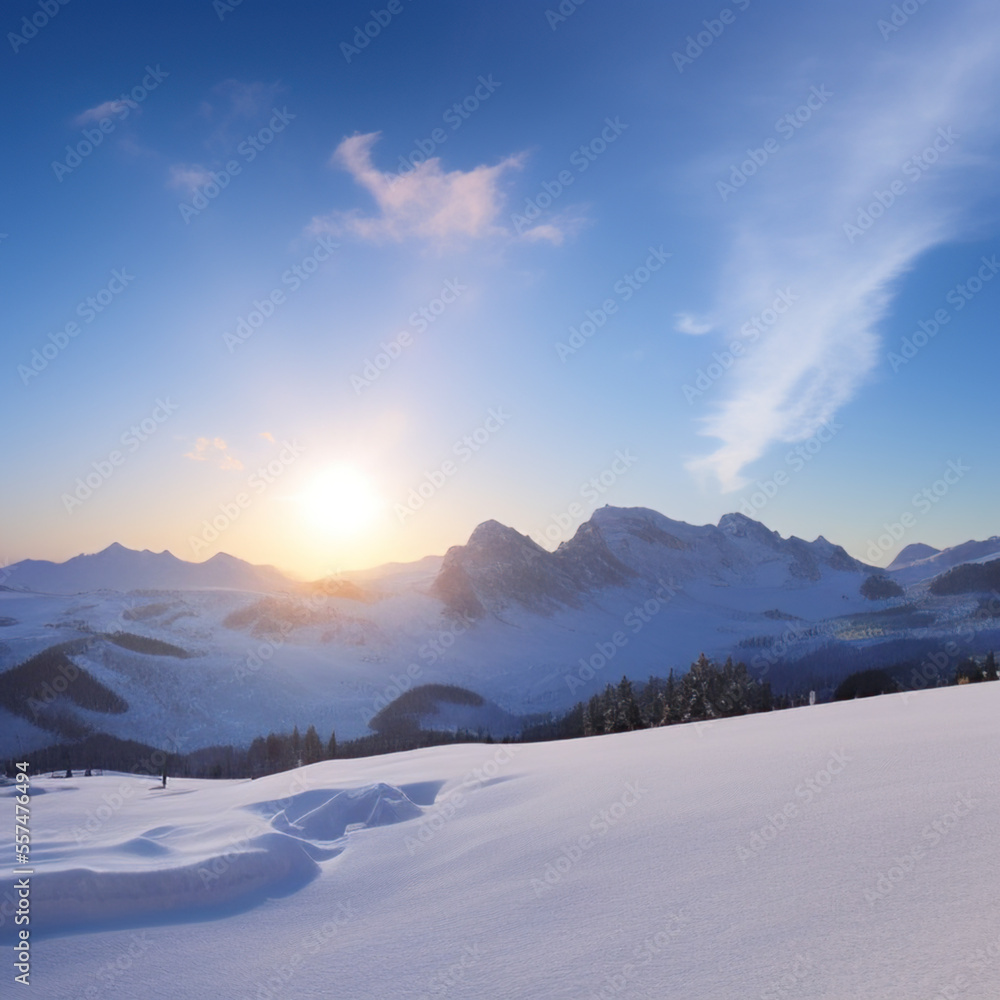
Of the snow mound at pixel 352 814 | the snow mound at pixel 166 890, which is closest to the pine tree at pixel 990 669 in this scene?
the snow mound at pixel 352 814

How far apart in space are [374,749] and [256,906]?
13417 centimetres

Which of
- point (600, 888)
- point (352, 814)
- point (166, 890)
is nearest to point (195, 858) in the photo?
point (166, 890)

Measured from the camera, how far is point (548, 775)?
369 inches

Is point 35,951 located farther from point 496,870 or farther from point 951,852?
point 951,852

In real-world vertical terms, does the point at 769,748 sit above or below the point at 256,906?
above

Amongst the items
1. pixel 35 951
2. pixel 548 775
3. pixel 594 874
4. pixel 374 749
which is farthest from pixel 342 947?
pixel 374 749

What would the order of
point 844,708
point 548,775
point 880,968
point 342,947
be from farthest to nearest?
point 844,708
point 548,775
point 342,947
point 880,968

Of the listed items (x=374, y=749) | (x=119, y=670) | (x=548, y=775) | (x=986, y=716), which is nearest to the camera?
Answer: (x=986, y=716)

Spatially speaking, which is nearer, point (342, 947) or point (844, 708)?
point (342, 947)

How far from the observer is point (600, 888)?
478cm

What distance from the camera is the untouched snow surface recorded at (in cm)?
345

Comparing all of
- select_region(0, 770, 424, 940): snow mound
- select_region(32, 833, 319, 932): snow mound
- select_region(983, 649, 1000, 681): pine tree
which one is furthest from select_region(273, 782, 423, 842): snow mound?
select_region(983, 649, 1000, 681): pine tree

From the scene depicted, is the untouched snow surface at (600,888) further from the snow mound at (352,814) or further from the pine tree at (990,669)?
the pine tree at (990,669)

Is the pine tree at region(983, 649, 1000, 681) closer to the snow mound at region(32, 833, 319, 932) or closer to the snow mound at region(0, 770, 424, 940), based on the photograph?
the snow mound at region(0, 770, 424, 940)
